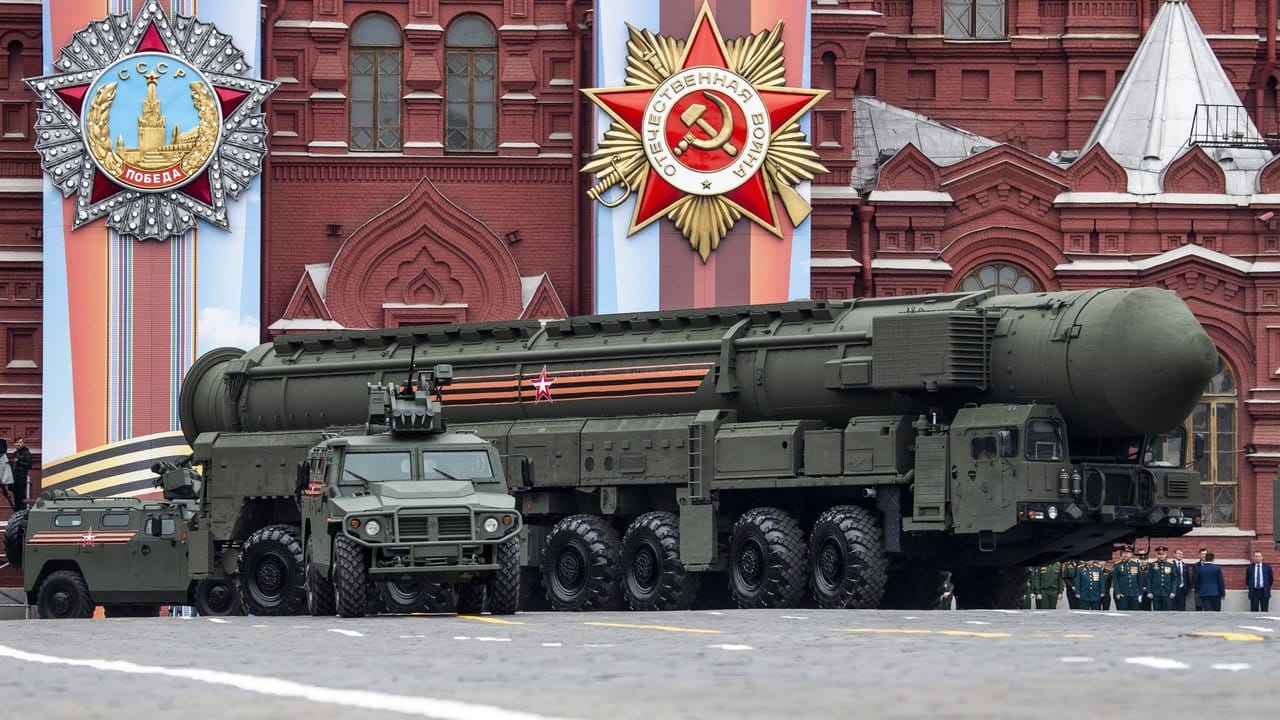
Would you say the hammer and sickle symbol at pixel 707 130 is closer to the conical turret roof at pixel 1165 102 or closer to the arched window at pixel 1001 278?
the arched window at pixel 1001 278

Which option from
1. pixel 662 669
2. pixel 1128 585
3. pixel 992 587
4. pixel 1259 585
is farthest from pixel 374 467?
pixel 1259 585

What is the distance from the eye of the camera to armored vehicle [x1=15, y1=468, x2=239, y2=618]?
34812mm

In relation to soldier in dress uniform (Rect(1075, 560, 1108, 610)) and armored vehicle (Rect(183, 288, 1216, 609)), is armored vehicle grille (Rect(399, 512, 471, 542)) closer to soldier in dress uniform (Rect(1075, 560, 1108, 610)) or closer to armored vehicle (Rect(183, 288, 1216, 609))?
armored vehicle (Rect(183, 288, 1216, 609))

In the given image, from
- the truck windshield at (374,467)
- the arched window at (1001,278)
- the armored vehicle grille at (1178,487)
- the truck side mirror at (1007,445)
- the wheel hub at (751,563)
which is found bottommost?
the wheel hub at (751,563)

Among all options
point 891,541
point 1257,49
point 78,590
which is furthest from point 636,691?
point 1257,49

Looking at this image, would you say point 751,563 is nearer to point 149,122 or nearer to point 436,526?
point 436,526

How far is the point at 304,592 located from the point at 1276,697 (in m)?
18.3

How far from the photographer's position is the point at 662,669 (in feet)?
45.7

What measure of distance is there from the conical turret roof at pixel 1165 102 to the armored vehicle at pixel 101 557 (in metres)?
18.0

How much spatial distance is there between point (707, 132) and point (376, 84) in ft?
20.6

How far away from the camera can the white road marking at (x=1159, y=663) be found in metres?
13.5

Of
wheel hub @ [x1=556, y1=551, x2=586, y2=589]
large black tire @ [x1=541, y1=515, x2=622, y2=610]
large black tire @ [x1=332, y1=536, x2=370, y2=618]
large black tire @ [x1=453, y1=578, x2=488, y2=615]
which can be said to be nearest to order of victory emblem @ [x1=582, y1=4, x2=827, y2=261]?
large black tire @ [x1=541, y1=515, x2=622, y2=610]

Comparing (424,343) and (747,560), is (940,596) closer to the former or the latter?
(747,560)

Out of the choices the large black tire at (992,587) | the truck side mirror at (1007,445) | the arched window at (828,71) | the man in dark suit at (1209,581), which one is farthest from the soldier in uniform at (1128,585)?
the truck side mirror at (1007,445)
